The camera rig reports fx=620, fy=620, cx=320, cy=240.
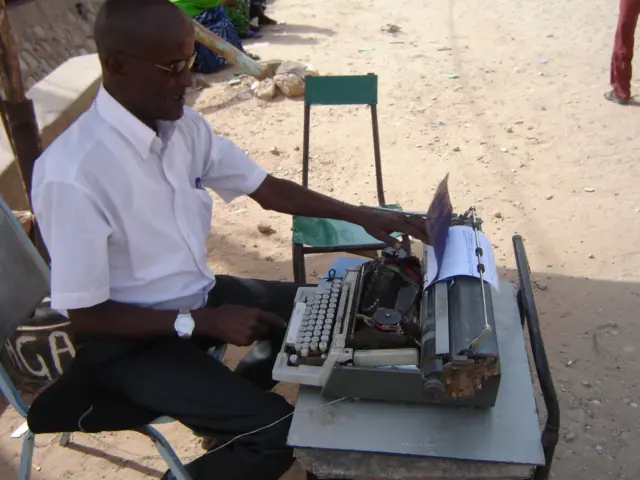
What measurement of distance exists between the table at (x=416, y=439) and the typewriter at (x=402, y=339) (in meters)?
0.04

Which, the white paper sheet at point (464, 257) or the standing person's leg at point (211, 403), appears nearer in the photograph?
the white paper sheet at point (464, 257)

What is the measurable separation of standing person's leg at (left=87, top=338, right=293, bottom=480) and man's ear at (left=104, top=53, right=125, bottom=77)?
774mm

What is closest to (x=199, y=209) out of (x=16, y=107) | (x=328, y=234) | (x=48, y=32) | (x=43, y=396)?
(x=43, y=396)

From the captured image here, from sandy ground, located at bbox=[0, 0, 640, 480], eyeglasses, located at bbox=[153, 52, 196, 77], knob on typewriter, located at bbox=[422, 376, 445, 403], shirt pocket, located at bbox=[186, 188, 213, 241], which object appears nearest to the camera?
knob on typewriter, located at bbox=[422, 376, 445, 403]

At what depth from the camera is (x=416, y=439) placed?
4.59 feet

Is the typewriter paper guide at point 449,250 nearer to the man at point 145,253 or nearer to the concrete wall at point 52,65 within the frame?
the man at point 145,253

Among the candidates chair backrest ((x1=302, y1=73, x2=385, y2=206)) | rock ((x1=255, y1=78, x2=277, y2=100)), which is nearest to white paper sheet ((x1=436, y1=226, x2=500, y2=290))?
chair backrest ((x1=302, y1=73, x2=385, y2=206))

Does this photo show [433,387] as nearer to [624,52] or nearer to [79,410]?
[79,410]

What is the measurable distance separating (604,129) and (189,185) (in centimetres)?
428

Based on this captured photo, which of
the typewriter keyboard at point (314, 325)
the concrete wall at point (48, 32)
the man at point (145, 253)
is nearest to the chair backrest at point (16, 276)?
the man at point (145, 253)

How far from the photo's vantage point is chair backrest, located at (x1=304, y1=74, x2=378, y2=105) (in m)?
3.36

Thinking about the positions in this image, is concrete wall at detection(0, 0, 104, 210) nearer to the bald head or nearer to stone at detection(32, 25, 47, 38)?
stone at detection(32, 25, 47, 38)

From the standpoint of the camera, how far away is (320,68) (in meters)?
6.99

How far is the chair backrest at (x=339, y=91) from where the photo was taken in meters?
3.36
